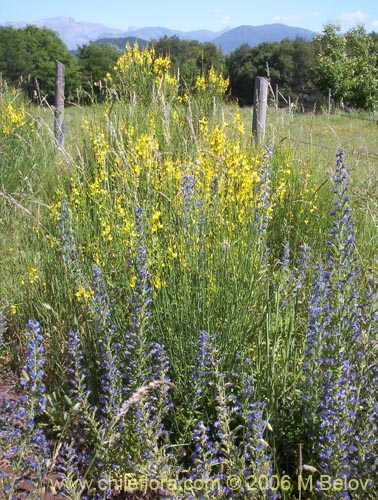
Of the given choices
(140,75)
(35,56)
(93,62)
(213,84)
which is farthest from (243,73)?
(140,75)

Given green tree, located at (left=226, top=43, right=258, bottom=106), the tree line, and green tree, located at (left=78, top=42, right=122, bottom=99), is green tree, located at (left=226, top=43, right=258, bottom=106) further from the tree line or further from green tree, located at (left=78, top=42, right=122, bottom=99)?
green tree, located at (left=78, top=42, right=122, bottom=99)

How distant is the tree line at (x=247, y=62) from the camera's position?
2409cm

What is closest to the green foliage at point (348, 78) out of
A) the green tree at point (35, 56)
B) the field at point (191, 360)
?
the green tree at point (35, 56)

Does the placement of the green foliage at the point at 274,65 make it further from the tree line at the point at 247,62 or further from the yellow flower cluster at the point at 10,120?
the yellow flower cluster at the point at 10,120

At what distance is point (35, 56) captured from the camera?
88.0 ft

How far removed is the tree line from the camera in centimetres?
2409

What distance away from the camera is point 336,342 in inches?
80.6

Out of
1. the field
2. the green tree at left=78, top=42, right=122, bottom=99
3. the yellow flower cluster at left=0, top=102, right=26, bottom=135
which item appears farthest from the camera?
the green tree at left=78, top=42, right=122, bottom=99

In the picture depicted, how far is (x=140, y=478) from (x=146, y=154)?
2.14 m

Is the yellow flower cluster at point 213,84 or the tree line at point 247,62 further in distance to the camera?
the tree line at point 247,62

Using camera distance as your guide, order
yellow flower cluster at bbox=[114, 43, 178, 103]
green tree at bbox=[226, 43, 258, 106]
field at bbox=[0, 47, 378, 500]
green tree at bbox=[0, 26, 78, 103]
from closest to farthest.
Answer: field at bbox=[0, 47, 378, 500] → yellow flower cluster at bbox=[114, 43, 178, 103] → green tree at bbox=[0, 26, 78, 103] → green tree at bbox=[226, 43, 258, 106]

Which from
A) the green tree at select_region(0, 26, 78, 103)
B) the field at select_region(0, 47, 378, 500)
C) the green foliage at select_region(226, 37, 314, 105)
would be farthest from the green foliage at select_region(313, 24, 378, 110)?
the field at select_region(0, 47, 378, 500)

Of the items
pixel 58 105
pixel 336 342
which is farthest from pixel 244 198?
pixel 58 105

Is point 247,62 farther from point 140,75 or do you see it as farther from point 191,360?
point 191,360
